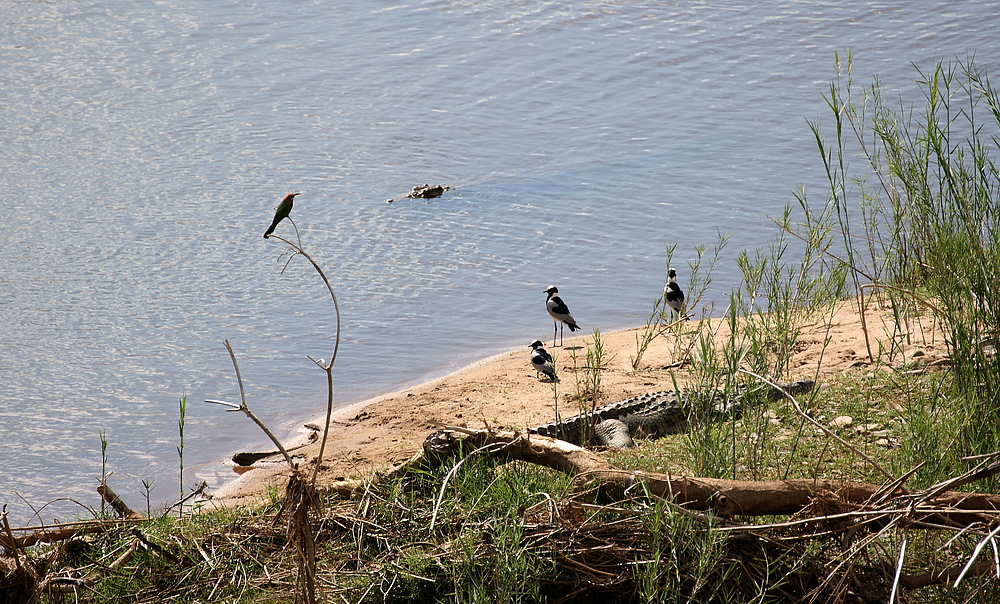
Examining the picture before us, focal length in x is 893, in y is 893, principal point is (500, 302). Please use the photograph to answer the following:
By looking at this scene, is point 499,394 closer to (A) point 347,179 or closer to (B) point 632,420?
(B) point 632,420

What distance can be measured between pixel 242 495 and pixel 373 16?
1823 cm

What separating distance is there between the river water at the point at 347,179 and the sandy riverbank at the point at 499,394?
0.45 m

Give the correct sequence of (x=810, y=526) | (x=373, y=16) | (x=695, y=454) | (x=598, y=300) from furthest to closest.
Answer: (x=373, y=16), (x=598, y=300), (x=695, y=454), (x=810, y=526)

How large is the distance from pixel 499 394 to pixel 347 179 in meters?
6.55

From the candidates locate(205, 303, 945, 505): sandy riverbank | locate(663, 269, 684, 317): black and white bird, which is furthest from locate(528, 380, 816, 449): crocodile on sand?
locate(663, 269, 684, 317): black and white bird

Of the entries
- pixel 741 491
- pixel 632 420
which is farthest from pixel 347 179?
pixel 741 491

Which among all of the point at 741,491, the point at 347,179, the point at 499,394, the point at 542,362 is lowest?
the point at 499,394

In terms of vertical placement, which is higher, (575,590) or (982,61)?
(982,61)

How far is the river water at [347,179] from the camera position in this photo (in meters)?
7.21

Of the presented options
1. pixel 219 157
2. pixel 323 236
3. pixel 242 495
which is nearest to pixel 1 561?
pixel 242 495

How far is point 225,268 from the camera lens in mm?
9406

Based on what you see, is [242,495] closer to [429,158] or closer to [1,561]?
[1,561]

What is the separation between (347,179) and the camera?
40.5 ft

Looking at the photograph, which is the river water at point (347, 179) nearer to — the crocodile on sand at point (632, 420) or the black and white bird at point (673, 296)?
the black and white bird at point (673, 296)
